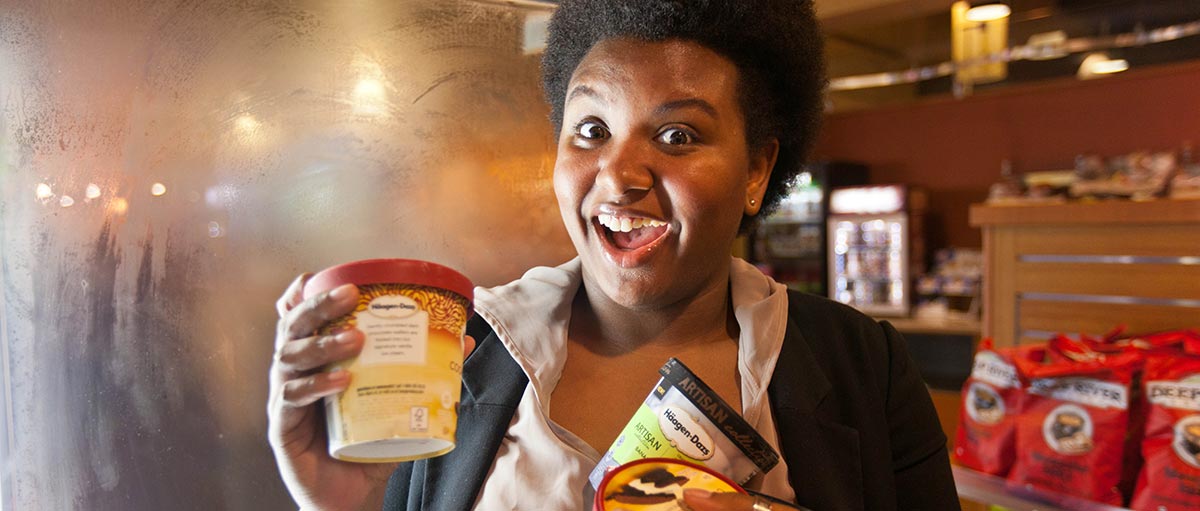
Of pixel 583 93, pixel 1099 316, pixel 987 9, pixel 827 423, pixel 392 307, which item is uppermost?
pixel 987 9

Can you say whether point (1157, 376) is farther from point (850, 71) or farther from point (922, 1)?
point (850, 71)

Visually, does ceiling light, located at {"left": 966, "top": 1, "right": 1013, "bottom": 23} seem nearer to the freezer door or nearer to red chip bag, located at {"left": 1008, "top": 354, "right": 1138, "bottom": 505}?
the freezer door

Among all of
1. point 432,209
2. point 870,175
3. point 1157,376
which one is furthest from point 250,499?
point 870,175

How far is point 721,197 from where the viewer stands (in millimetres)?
1123

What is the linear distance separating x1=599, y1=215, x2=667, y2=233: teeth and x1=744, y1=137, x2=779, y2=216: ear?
0.73 ft

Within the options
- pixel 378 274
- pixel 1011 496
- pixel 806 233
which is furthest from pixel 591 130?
pixel 806 233

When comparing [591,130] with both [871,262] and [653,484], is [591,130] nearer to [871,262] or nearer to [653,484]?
[653,484]

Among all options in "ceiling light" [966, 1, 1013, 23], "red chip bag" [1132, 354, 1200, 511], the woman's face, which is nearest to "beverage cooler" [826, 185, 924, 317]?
"ceiling light" [966, 1, 1013, 23]

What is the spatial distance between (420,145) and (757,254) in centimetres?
747

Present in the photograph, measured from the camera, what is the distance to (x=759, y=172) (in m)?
1.28

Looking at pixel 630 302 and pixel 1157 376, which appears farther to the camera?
pixel 1157 376

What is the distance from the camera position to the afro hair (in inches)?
45.3

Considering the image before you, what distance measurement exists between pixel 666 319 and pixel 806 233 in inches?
274

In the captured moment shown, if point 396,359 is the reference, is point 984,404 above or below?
below
